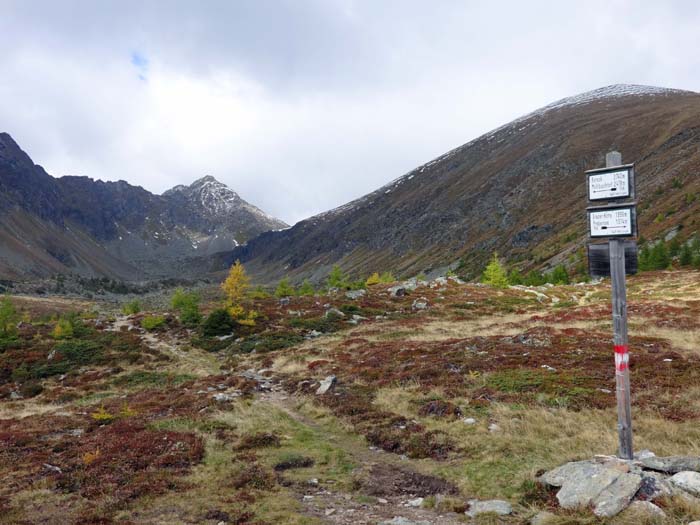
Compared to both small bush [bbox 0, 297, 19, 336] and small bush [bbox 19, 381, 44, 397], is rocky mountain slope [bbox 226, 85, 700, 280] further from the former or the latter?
small bush [bbox 0, 297, 19, 336]

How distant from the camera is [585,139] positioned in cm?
17900

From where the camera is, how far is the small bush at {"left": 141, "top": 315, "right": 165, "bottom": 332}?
44.7 m

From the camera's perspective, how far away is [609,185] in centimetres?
855

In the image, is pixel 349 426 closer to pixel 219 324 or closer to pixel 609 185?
pixel 609 185

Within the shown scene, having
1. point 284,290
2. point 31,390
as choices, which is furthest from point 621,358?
point 284,290

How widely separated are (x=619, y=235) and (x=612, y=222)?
0.95ft

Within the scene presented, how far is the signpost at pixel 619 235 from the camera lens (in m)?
8.31

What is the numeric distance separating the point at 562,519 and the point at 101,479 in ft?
35.8

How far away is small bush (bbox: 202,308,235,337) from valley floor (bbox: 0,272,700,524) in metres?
7.83

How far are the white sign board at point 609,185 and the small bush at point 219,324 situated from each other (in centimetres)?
3671

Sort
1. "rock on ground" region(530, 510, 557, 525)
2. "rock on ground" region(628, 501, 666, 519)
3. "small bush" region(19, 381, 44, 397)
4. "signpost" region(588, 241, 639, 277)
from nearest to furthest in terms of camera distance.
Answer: "rock on ground" region(628, 501, 666, 519), "rock on ground" region(530, 510, 557, 525), "signpost" region(588, 241, 639, 277), "small bush" region(19, 381, 44, 397)

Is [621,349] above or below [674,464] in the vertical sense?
above

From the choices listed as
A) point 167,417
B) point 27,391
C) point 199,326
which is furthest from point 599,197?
point 199,326

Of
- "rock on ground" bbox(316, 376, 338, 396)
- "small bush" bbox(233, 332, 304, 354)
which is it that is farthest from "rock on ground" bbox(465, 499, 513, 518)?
"small bush" bbox(233, 332, 304, 354)
